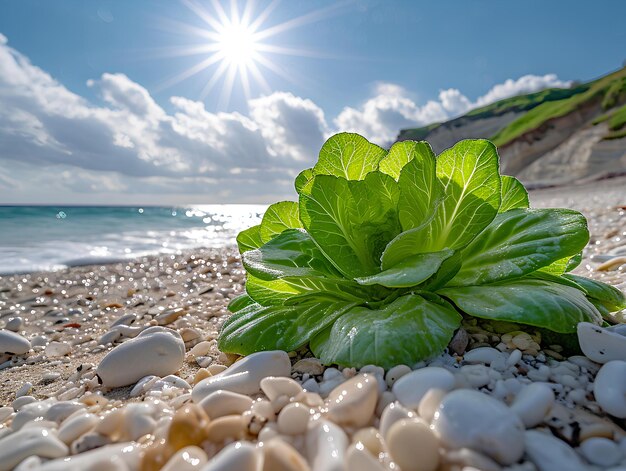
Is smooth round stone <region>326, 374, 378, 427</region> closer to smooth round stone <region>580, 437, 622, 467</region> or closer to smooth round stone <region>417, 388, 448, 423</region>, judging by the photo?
smooth round stone <region>417, 388, 448, 423</region>

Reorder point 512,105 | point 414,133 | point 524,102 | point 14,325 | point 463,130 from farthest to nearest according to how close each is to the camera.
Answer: point 524,102, point 414,133, point 512,105, point 463,130, point 14,325

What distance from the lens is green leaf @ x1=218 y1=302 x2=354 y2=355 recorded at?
1553 mm

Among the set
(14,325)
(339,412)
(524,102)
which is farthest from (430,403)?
(524,102)

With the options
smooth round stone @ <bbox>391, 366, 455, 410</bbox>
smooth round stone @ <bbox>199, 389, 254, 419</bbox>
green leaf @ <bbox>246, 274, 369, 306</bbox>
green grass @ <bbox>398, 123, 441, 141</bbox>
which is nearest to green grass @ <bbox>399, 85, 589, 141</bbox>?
green grass @ <bbox>398, 123, 441, 141</bbox>

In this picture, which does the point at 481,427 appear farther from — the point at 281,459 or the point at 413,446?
the point at 281,459

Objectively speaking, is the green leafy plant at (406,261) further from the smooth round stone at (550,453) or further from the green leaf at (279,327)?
the smooth round stone at (550,453)

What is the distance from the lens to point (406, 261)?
1537mm

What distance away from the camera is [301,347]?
5.41ft

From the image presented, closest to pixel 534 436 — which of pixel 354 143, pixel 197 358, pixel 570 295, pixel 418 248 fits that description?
pixel 570 295

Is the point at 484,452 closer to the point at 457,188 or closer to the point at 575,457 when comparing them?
the point at 575,457

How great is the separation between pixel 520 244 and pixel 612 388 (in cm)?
56

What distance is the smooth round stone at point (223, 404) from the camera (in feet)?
3.76

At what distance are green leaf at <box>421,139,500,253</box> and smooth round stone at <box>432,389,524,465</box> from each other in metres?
0.69

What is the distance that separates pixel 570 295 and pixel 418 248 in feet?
1.67
